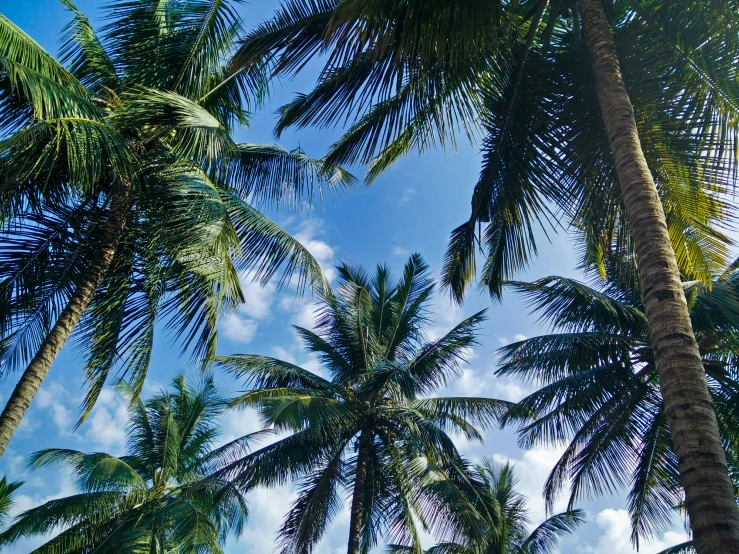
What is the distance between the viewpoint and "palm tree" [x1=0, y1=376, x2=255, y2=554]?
14195 millimetres

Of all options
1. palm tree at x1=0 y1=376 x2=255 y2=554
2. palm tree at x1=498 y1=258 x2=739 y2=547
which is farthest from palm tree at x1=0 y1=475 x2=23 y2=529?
palm tree at x1=498 y1=258 x2=739 y2=547

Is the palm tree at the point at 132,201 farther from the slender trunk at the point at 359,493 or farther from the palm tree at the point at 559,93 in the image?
the slender trunk at the point at 359,493

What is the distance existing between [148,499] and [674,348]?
49.4ft

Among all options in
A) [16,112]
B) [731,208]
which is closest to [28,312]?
[16,112]

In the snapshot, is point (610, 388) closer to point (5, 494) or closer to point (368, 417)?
point (368, 417)

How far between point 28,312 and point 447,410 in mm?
9544

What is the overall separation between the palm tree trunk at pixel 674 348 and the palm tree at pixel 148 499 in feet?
37.0

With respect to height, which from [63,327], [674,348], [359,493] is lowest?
[674,348]

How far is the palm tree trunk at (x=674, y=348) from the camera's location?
137 inches

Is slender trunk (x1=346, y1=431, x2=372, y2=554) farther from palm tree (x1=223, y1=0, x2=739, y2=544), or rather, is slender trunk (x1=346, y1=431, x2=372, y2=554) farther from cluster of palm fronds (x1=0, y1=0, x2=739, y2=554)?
palm tree (x1=223, y1=0, x2=739, y2=544)

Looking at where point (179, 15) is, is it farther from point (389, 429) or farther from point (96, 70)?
point (389, 429)

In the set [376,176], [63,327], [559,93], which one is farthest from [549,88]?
[63,327]

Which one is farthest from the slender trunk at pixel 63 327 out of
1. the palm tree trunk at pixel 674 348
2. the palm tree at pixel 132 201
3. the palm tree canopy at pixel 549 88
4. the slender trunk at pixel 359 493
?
the slender trunk at pixel 359 493

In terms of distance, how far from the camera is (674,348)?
4160 mm
